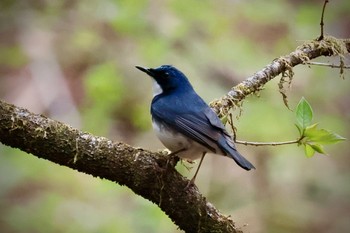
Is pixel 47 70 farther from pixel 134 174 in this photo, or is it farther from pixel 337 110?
pixel 134 174

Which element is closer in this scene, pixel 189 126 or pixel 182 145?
pixel 182 145

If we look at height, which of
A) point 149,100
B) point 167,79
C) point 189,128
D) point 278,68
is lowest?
point 189,128

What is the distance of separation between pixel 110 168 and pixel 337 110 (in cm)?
645

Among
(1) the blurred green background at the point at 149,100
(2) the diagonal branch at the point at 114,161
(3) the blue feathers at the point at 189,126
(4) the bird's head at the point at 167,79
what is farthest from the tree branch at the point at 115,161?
(1) the blurred green background at the point at 149,100

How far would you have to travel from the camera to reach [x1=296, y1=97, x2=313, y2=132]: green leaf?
2785 mm

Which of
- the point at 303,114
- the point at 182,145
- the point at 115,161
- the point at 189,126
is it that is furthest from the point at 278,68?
the point at 115,161

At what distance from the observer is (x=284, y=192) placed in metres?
7.03

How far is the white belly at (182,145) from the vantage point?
112 inches

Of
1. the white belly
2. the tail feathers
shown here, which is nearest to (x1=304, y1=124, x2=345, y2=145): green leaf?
the tail feathers

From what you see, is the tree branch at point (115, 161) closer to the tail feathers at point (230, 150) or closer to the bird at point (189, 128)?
the bird at point (189, 128)

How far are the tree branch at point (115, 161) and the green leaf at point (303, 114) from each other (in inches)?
22.8

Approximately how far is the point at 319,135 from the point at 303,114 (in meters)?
0.12

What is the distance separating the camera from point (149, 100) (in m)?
6.52

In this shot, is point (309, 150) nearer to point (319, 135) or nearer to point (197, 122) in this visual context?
point (319, 135)
